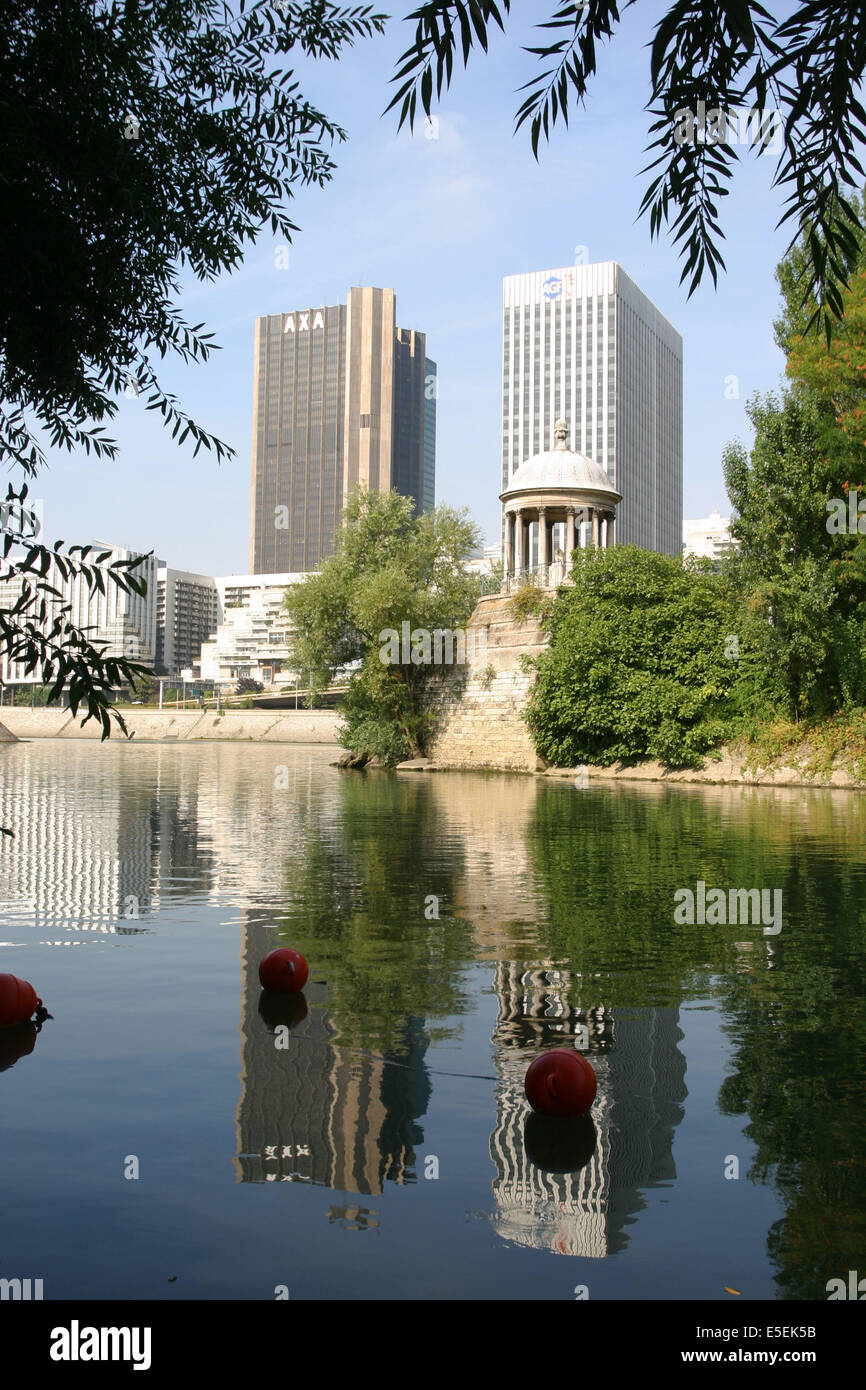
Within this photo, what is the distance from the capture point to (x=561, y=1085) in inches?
210

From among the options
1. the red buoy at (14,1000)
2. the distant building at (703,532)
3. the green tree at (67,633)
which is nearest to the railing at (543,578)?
the red buoy at (14,1000)

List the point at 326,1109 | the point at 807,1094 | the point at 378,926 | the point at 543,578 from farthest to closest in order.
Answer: the point at 543,578 < the point at 378,926 < the point at 807,1094 < the point at 326,1109

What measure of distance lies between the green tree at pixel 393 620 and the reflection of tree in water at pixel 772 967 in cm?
2686

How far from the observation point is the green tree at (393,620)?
46562mm

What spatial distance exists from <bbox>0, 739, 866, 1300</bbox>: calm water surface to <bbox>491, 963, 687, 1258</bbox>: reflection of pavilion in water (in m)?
0.02

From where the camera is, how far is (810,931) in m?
9.97

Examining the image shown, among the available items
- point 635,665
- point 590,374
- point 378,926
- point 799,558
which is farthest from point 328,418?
point 378,926

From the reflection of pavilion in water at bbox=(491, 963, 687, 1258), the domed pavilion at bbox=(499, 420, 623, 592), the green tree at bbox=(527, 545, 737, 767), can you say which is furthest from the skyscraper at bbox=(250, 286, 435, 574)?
the reflection of pavilion in water at bbox=(491, 963, 687, 1258)

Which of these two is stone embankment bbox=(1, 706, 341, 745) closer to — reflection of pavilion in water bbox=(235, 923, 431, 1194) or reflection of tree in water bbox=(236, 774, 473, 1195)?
reflection of tree in water bbox=(236, 774, 473, 1195)

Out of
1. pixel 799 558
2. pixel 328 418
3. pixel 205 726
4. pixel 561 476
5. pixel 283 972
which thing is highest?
pixel 328 418

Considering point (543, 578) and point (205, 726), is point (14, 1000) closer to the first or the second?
point (543, 578)

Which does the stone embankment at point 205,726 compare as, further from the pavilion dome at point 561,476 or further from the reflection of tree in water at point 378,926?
the reflection of tree in water at point 378,926

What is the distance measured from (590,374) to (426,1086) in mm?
150312
